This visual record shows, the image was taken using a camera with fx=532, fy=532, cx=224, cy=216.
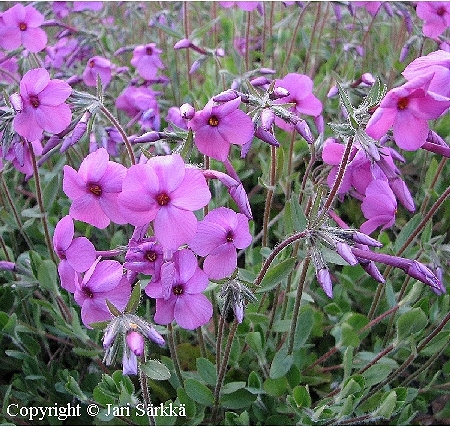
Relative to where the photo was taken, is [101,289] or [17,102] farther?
[17,102]

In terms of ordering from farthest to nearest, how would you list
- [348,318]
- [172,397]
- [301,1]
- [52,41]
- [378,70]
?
1. [52,41]
2. [378,70]
3. [301,1]
4. [172,397]
5. [348,318]

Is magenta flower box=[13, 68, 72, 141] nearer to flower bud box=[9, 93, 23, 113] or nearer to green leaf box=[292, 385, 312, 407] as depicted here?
flower bud box=[9, 93, 23, 113]

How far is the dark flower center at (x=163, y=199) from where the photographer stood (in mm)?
1313

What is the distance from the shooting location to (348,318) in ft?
6.73

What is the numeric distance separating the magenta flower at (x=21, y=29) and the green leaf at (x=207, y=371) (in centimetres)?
174

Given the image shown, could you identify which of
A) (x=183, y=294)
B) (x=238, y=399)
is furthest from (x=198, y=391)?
(x=183, y=294)

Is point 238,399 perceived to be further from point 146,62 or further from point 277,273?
point 146,62

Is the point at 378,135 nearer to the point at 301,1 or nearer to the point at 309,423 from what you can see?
the point at 309,423

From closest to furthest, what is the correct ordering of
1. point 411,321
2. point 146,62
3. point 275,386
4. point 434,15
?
point 411,321, point 275,386, point 434,15, point 146,62

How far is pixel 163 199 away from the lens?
1.32 metres

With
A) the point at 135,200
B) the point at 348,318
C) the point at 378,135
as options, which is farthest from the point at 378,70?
the point at 135,200

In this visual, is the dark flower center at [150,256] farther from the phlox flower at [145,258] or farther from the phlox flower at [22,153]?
the phlox flower at [22,153]

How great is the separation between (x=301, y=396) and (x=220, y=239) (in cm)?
81

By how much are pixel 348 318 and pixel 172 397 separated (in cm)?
79
